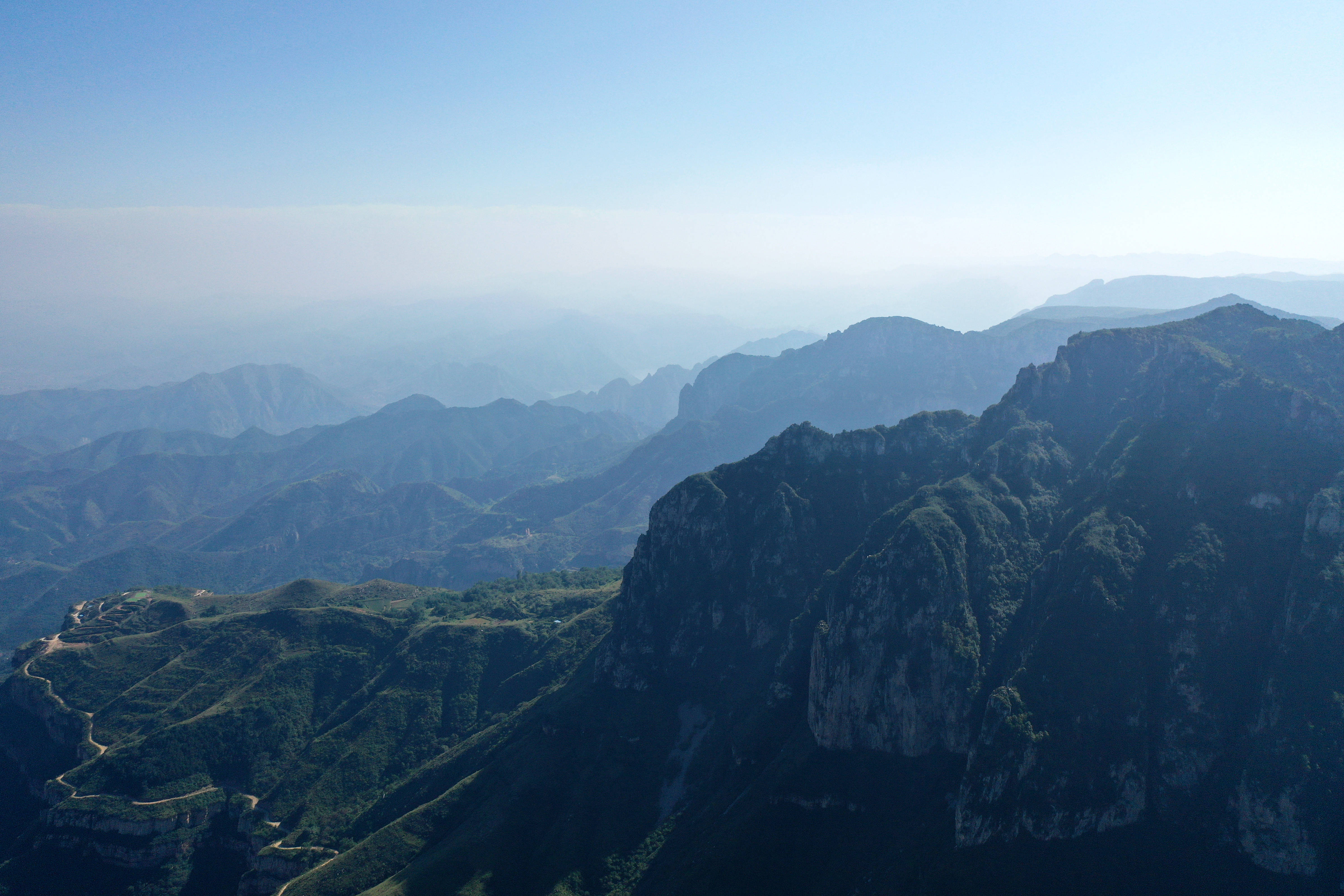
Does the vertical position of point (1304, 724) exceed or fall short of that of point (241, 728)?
it exceeds it

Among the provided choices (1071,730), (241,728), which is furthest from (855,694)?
(241,728)

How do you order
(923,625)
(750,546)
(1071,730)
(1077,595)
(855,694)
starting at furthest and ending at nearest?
1. (750,546)
2. (923,625)
3. (855,694)
4. (1077,595)
5. (1071,730)

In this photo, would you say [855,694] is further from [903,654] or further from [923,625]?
[923,625]

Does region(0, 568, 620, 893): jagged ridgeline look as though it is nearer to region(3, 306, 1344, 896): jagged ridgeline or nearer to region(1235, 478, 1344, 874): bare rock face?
region(3, 306, 1344, 896): jagged ridgeline

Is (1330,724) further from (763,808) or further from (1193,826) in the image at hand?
(763,808)

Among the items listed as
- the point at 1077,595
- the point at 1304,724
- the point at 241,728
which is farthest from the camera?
the point at 241,728

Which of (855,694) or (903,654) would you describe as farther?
(855,694)

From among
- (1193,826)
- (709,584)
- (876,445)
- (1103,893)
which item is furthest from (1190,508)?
(709,584)

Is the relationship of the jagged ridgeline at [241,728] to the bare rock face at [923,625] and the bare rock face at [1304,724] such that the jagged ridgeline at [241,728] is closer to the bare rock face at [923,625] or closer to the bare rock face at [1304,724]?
the bare rock face at [923,625]

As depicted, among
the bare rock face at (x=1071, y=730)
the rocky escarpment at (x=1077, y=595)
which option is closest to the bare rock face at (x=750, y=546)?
the rocky escarpment at (x=1077, y=595)

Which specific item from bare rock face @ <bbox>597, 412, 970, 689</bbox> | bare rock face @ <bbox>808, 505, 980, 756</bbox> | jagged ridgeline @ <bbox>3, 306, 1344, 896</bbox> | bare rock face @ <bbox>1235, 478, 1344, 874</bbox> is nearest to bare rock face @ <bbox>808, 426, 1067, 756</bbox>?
bare rock face @ <bbox>808, 505, 980, 756</bbox>
